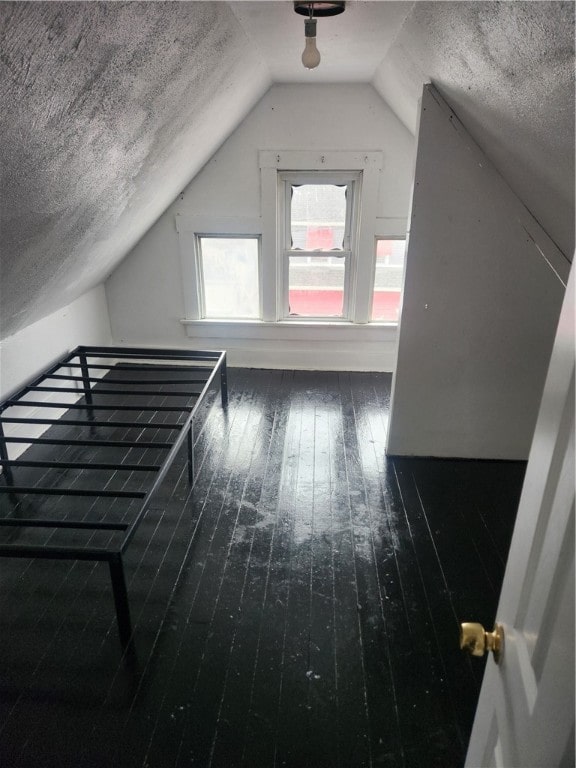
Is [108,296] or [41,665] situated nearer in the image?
[41,665]

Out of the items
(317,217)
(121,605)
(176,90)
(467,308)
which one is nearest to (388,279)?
(317,217)

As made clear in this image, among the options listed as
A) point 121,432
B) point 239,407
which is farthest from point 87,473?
point 239,407

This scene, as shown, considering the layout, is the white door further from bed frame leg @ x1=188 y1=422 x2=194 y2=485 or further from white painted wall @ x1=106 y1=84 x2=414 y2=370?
white painted wall @ x1=106 y1=84 x2=414 y2=370

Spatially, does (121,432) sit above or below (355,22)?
below

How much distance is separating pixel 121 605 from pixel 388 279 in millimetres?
3339

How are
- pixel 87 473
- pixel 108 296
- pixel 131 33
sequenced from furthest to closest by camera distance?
pixel 108 296, pixel 87 473, pixel 131 33

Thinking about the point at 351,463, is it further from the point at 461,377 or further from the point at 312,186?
the point at 312,186

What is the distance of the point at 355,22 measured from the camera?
212 centimetres

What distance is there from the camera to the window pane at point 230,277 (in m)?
4.27

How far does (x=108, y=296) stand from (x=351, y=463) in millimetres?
2702

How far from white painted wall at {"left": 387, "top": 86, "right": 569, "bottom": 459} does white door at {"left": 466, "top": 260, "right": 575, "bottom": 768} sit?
1.94 m

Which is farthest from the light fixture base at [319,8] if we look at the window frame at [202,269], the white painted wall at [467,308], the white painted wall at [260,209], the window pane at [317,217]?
the window frame at [202,269]

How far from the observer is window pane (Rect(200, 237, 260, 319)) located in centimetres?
427

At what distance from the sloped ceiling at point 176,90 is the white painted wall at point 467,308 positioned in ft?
0.46
